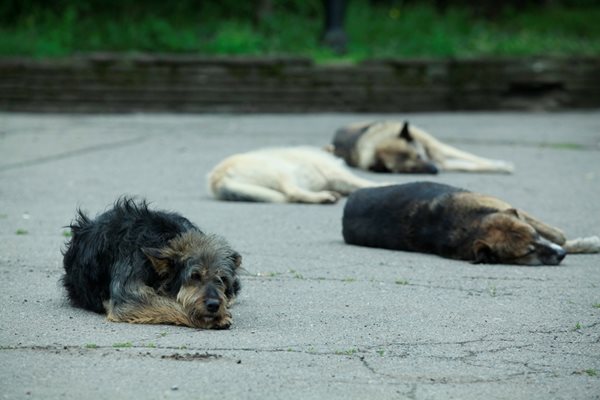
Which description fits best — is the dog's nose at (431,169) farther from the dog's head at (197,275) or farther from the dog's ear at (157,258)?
the dog's ear at (157,258)

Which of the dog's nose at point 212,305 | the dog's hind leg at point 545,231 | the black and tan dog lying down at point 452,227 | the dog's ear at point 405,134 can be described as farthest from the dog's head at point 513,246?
the dog's ear at point 405,134

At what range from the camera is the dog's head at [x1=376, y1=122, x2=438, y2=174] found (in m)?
13.6

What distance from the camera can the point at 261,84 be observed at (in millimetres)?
20906

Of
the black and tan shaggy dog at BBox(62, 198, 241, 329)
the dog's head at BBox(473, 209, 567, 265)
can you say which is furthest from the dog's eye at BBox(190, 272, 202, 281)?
the dog's head at BBox(473, 209, 567, 265)

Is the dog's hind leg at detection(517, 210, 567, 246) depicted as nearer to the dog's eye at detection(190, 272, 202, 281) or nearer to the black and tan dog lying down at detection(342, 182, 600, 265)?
the black and tan dog lying down at detection(342, 182, 600, 265)

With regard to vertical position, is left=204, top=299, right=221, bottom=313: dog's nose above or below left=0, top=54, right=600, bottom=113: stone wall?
above

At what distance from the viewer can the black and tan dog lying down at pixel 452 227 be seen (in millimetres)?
8289

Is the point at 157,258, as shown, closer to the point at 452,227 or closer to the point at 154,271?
the point at 154,271

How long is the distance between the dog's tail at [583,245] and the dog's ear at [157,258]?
3.88 metres

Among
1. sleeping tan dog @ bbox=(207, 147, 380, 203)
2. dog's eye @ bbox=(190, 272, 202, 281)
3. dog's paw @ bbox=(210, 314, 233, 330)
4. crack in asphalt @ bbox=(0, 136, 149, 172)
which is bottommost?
crack in asphalt @ bbox=(0, 136, 149, 172)

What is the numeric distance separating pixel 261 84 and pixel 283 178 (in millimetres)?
9672

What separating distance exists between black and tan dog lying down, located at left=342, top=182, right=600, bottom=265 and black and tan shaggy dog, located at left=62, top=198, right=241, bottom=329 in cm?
240

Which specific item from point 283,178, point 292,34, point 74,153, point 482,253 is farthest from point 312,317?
point 292,34

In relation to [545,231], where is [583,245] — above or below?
below
